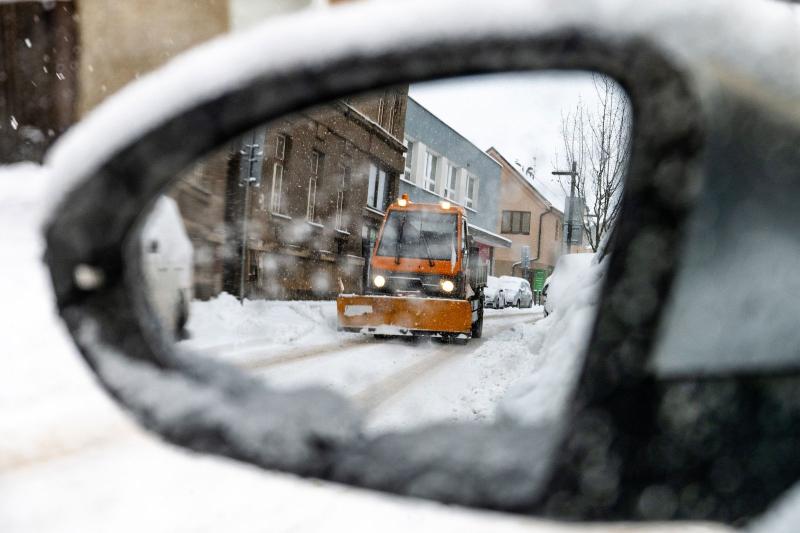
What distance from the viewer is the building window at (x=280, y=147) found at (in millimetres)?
763

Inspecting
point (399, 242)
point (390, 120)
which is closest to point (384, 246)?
point (399, 242)

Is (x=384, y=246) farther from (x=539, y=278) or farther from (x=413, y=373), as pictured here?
(x=413, y=373)

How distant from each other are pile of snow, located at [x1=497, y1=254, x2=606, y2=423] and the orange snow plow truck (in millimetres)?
152

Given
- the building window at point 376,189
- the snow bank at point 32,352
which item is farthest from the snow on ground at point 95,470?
the building window at point 376,189

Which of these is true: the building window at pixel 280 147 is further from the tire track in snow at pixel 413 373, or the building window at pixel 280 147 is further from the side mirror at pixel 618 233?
the tire track in snow at pixel 413 373

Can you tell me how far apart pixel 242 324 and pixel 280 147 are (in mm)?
218

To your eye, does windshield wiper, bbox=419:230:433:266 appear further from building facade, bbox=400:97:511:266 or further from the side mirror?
the side mirror

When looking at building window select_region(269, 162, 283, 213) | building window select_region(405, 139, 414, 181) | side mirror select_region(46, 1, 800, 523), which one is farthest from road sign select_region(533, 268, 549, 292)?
side mirror select_region(46, 1, 800, 523)

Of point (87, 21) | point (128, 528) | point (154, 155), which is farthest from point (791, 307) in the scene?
point (87, 21)

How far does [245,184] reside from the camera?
2.52 ft

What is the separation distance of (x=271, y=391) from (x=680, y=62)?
0.46 metres

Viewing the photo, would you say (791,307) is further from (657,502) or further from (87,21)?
(87,21)

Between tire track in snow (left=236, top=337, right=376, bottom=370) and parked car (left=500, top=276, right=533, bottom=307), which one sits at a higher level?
parked car (left=500, top=276, right=533, bottom=307)

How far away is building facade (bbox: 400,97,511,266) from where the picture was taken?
3.62 feet
